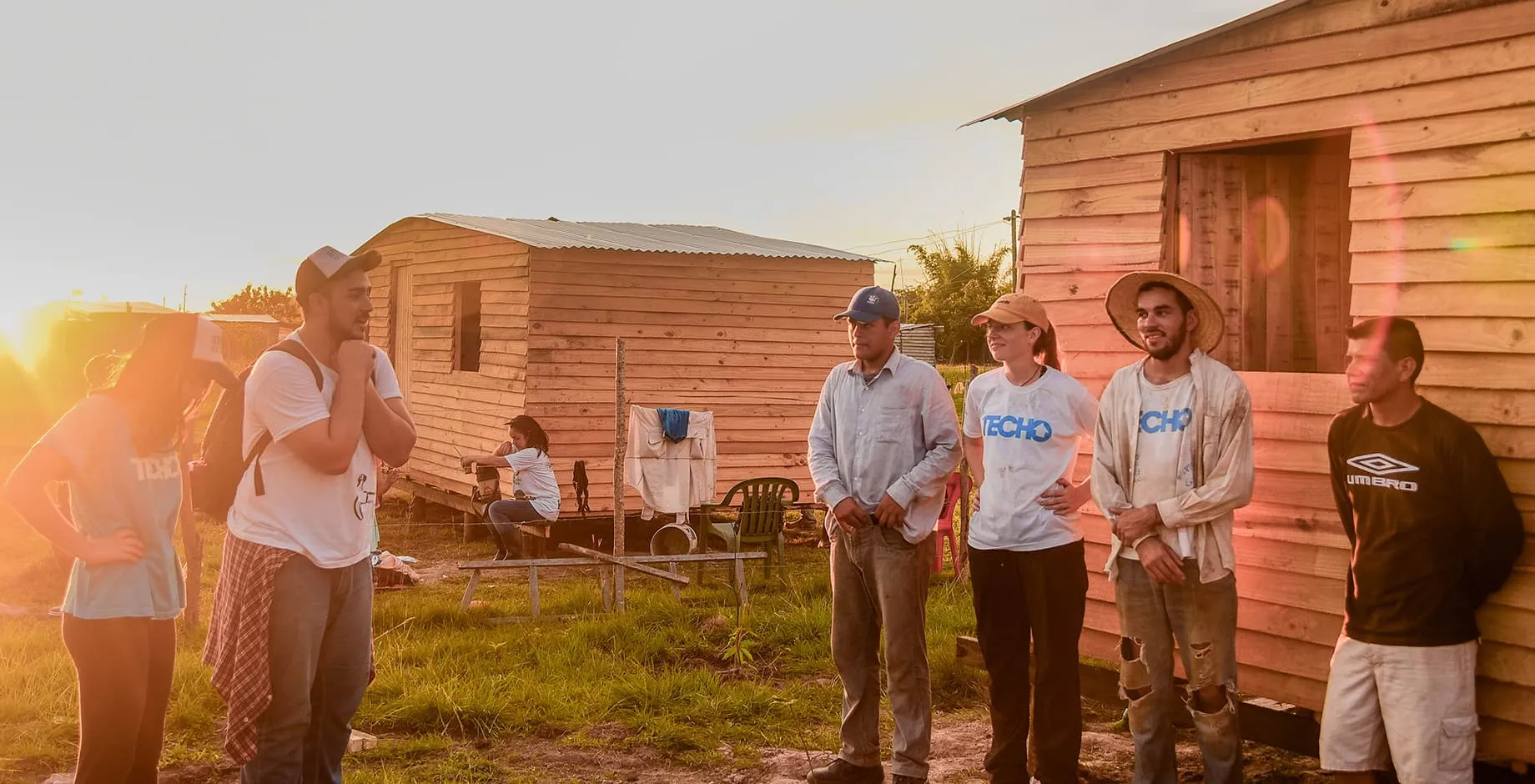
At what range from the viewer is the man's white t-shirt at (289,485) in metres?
3.50

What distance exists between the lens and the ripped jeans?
474cm

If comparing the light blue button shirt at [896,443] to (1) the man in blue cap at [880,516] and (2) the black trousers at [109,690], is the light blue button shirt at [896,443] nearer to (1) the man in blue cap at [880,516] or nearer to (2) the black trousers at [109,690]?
(1) the man in blue cap at [880,516]

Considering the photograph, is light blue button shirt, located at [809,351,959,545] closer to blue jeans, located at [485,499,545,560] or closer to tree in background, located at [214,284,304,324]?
blue jeans, located at [485,499,545,560]

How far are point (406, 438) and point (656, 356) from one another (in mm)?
10305

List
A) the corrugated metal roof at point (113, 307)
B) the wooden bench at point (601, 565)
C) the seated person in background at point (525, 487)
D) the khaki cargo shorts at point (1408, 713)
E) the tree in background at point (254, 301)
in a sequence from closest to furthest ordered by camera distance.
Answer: the khaki cargo shorts at point (1408, 713)
the wooden bench at point (601, 565)
the seated person in background at point (525, 487)
the corrugated metal roof at point (113, 307)
the tree in background at point (254, 301)

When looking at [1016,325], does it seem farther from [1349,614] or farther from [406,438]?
[406,438]

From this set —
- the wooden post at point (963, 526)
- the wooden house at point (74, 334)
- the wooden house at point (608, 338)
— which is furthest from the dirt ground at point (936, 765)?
the wooden house at point (74, 334)

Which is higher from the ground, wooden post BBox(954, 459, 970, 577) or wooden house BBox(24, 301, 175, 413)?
wooden house BBox(24, 301, 175, 413)

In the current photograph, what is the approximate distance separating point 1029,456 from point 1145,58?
2.63m

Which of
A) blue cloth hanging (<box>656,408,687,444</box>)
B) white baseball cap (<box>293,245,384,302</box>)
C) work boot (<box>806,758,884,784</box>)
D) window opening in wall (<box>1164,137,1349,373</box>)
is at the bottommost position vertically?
work boot (<box>806,758,884,784</box>)

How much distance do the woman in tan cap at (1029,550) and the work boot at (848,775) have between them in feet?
1.69

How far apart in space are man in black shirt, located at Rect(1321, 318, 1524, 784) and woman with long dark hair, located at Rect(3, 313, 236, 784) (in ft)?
13.7

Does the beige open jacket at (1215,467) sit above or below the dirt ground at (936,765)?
above

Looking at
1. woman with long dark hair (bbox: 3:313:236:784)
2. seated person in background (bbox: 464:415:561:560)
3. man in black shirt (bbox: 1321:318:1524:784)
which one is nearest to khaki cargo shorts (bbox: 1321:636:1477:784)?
man in black shirt (bbox: 1321:318:1524:784)
